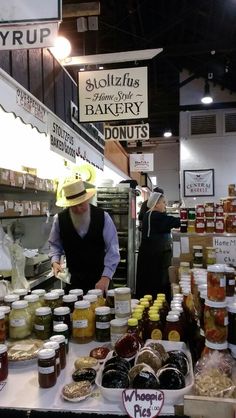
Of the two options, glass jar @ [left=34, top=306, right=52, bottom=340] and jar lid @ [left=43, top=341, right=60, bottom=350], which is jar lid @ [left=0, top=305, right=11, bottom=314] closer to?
glass jar @ [left=34, top=306, right=52, bottom=340]

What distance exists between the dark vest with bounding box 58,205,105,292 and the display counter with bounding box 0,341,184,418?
5.89 feet

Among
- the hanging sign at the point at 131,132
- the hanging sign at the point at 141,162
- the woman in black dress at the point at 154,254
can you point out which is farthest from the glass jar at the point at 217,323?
the hanging sign at the point at 141,162

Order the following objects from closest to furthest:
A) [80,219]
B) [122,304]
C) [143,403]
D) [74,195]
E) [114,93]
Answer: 1. [143,403]
2. [122,304]
3. [74,195]
4. [80,219]
5. [114,93]

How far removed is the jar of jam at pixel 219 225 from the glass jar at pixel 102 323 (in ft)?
6.36

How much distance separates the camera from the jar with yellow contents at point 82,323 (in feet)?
6.48

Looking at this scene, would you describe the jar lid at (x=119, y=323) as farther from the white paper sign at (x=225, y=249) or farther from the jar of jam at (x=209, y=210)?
the jar of jam at (x=209, y=210)

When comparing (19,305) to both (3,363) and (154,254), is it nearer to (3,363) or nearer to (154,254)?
(3,363)

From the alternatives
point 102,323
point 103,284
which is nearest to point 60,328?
point 102,323

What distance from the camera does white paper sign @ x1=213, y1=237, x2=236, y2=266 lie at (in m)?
3.44

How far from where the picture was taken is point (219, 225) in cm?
360

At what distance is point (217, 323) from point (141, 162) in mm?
10105

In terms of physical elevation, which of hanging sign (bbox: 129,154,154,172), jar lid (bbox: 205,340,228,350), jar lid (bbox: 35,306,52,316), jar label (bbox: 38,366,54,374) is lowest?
jar label (bbox: 38,366,54,374)

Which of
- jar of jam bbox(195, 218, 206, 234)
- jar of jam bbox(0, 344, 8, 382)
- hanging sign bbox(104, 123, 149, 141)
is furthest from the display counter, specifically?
hanging sign bbox(104, 123, 149, 141)

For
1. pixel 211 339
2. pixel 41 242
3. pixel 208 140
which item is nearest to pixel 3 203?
pixel 41 242
